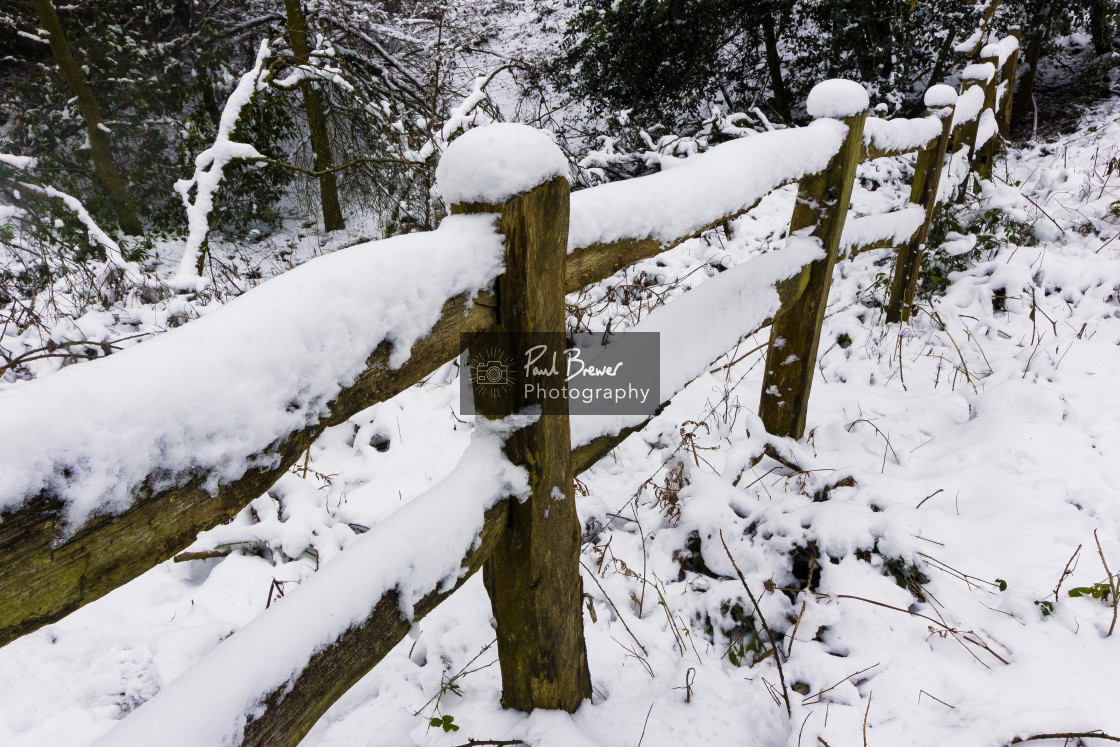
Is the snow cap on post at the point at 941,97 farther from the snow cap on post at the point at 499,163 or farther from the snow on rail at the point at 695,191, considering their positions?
the snow cap on post at the point at 499,163

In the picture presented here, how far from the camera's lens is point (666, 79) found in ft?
25.3

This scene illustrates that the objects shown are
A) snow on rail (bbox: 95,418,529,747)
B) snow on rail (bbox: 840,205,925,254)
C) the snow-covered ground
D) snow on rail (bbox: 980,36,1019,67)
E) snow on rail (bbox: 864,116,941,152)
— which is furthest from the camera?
snow on rail (bbox: 980,36,1019,67)

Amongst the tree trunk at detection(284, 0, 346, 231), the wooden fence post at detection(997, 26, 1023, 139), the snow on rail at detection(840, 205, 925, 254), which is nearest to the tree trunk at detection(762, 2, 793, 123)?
the wooden fence post at detection(997, 26, 1023, 139)

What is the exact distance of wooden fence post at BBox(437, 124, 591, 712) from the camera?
104 centimetres

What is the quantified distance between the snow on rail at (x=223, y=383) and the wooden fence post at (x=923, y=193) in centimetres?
369

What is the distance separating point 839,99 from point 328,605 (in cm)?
239

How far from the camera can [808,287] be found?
252 cm

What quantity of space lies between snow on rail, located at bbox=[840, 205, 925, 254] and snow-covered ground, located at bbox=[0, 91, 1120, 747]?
0.79 m

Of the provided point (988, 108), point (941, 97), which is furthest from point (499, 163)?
point (988, 108)

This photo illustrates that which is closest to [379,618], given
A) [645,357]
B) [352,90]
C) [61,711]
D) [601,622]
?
[645,357]

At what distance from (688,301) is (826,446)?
141 centimetres

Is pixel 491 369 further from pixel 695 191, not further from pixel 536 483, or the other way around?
pixel 695 191

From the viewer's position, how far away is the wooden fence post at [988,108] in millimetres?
4732

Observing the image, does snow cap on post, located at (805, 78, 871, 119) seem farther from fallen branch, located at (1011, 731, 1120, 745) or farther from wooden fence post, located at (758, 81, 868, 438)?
fallen branch, located at (1011, 731, 1120, 745)
